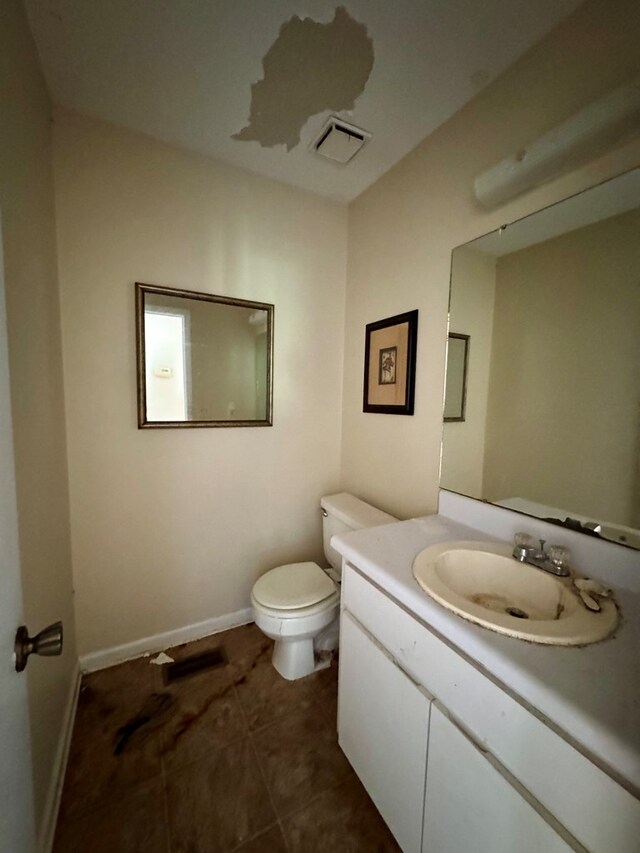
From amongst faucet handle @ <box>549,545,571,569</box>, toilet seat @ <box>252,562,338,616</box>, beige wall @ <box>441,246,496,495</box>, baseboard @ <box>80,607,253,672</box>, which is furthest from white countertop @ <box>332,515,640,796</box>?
baseboard @ <box>80,607,253,672</box>

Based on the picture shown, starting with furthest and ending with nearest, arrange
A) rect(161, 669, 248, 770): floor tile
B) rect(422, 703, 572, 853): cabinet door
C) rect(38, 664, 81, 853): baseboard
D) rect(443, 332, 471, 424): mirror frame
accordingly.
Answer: rect(443, 332, 471, 424): mirror frame, rect(161, 669, 248, 770): floor tile, rect(38, 664, 81, 853): baseboard, rect(422, 703, 572, 853): cabinet door

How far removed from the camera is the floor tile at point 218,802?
941mm

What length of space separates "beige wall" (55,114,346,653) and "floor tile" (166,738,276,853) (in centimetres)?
66

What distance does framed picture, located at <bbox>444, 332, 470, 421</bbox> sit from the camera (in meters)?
1.29

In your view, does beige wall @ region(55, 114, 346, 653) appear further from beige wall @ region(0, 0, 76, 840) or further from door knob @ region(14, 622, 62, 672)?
door knob @ region(14, 622, 62, 672)

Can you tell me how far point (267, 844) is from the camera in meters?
0.93

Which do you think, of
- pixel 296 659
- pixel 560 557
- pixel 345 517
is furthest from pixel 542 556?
pixel 296 659

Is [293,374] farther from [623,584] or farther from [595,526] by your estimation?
[623,584]

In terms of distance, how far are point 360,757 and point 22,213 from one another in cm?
195

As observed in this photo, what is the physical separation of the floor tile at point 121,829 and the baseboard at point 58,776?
40mm

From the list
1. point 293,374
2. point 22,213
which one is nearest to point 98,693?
point 293,374

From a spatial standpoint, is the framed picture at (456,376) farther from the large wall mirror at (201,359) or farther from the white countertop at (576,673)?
the large wall mirror at (201,359)

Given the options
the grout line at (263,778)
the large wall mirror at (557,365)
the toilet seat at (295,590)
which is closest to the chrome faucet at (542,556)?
the large wall mirror at (557,365)

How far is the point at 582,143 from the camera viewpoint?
86 cm
